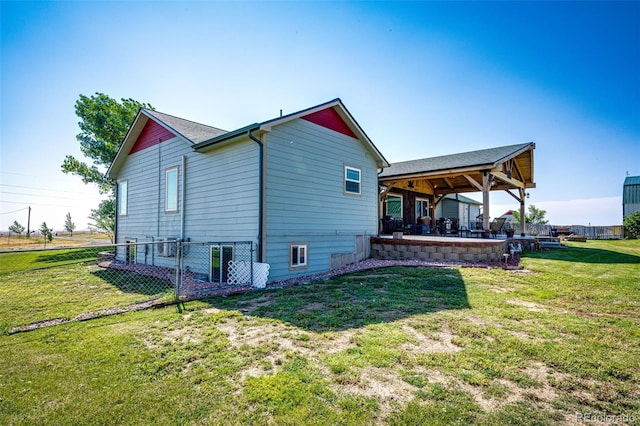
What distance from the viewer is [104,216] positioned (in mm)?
21062

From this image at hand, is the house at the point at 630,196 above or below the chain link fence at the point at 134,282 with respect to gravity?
above

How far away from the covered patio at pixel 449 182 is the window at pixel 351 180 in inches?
169

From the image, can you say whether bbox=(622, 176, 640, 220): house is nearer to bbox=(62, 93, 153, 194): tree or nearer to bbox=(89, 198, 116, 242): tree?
bbox=(62, 93, 153, 194): tree

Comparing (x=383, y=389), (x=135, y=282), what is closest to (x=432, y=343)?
(x=383, y=389)

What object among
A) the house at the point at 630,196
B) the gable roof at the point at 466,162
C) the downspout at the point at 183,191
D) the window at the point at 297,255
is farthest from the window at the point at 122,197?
the house at the point at 630,196

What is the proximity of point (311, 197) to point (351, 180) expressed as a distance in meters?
2.30

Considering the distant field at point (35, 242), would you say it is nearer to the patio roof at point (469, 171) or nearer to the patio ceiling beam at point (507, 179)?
the patio roof at point (469, 171)

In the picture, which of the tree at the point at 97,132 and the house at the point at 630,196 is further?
the house at the point at 630,196

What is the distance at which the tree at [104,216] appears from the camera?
20.5m

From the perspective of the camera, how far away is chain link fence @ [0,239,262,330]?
5.43 m

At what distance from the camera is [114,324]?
433 cm

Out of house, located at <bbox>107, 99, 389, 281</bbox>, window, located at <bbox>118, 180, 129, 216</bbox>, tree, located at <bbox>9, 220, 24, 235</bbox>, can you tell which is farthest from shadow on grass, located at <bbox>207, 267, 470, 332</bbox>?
tree, located at <bbox>9, 220, 24, 235</bbox>

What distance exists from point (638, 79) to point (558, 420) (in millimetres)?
15334

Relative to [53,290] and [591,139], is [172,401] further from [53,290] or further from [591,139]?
[591,139]
